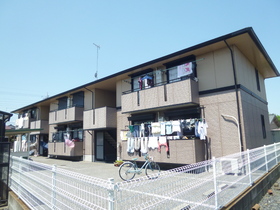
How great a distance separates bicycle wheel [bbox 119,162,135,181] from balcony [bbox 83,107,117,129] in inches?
200

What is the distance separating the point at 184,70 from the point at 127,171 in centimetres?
543

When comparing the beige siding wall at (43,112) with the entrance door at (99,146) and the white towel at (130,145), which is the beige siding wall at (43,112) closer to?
the entrance door at (99,146)

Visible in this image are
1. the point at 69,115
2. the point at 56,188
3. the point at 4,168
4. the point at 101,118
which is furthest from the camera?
the point at 69,115

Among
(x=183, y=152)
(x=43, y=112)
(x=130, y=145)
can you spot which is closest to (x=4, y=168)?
(x=130, y=145)

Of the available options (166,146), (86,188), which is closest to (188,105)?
(166,146)

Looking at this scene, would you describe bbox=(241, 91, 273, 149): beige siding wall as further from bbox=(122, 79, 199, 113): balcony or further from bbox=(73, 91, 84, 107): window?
bbox=(73, 91, 84, 107): window

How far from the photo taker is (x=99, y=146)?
13.8m

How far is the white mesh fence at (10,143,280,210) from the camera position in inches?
90.4

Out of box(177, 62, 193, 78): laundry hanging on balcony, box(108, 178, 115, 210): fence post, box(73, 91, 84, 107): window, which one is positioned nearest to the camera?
box(108, 178, 115, 210): fence post

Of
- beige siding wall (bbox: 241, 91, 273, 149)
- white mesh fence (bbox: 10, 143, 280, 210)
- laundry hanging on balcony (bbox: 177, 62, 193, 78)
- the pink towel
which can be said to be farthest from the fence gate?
beige siding wall (bbox: 241, 91, 273, 149)

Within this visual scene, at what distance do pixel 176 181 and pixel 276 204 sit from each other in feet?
12.5

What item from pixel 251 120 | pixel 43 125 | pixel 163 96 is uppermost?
pixel 163 96

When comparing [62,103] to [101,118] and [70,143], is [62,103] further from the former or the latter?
[101,118]

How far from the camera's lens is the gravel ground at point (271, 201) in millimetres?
4655
